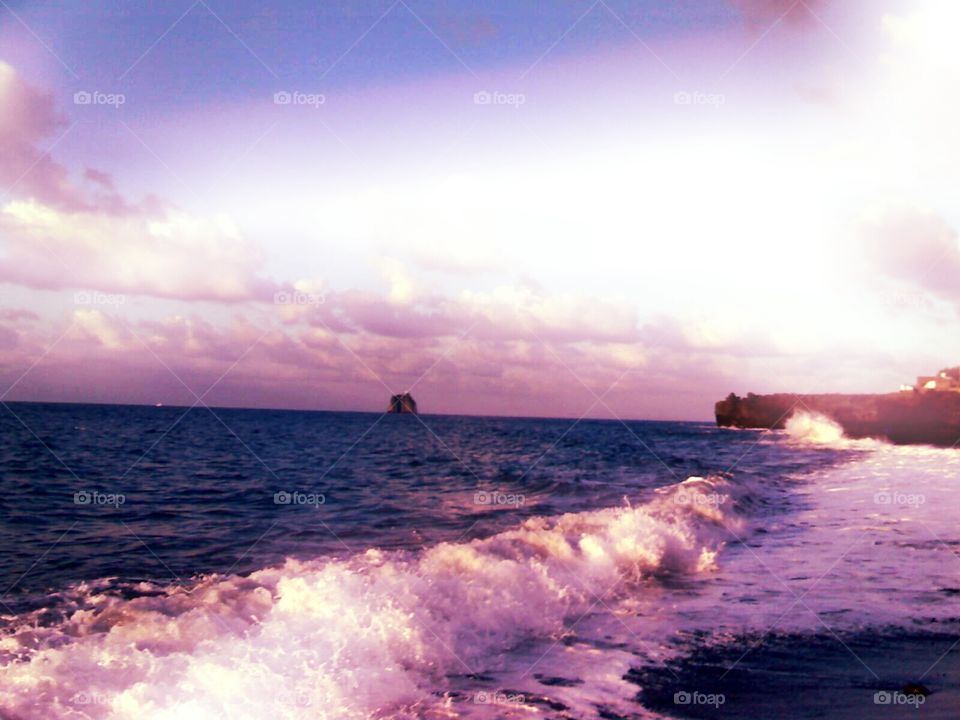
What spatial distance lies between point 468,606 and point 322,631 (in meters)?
2.16

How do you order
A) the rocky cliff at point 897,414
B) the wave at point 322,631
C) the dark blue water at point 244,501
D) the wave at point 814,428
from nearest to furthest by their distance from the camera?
the wave at point 322,631 → the dark blue water at point 244,501 → the rocky cliff at point 897,414 → the wave at point 814,428

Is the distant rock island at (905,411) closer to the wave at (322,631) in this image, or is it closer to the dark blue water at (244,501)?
the dark blue water at (244,501)

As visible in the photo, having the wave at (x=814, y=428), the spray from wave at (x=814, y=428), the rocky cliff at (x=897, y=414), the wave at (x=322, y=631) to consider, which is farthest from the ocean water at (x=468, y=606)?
the spray from wave at (x=814, y=428)

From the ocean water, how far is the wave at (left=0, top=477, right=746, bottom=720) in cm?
3

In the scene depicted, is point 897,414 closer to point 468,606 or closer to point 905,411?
point 905,411

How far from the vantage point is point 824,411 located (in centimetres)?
8856

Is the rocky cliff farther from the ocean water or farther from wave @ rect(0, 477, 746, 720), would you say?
wave @ rect(0, 477, 746, 720)

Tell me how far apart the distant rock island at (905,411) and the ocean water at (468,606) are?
201ft

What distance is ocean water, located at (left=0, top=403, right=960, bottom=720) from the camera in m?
6.91

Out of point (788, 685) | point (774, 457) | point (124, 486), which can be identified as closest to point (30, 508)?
point (124, 486)

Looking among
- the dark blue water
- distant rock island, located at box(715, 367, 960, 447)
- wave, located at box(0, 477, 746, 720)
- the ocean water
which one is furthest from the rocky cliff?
wave, located at box(0, 477, 746, 720)

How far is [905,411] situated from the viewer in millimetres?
78500

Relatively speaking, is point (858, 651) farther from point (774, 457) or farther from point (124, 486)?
point (774, 457)

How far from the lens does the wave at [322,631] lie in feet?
22.6
